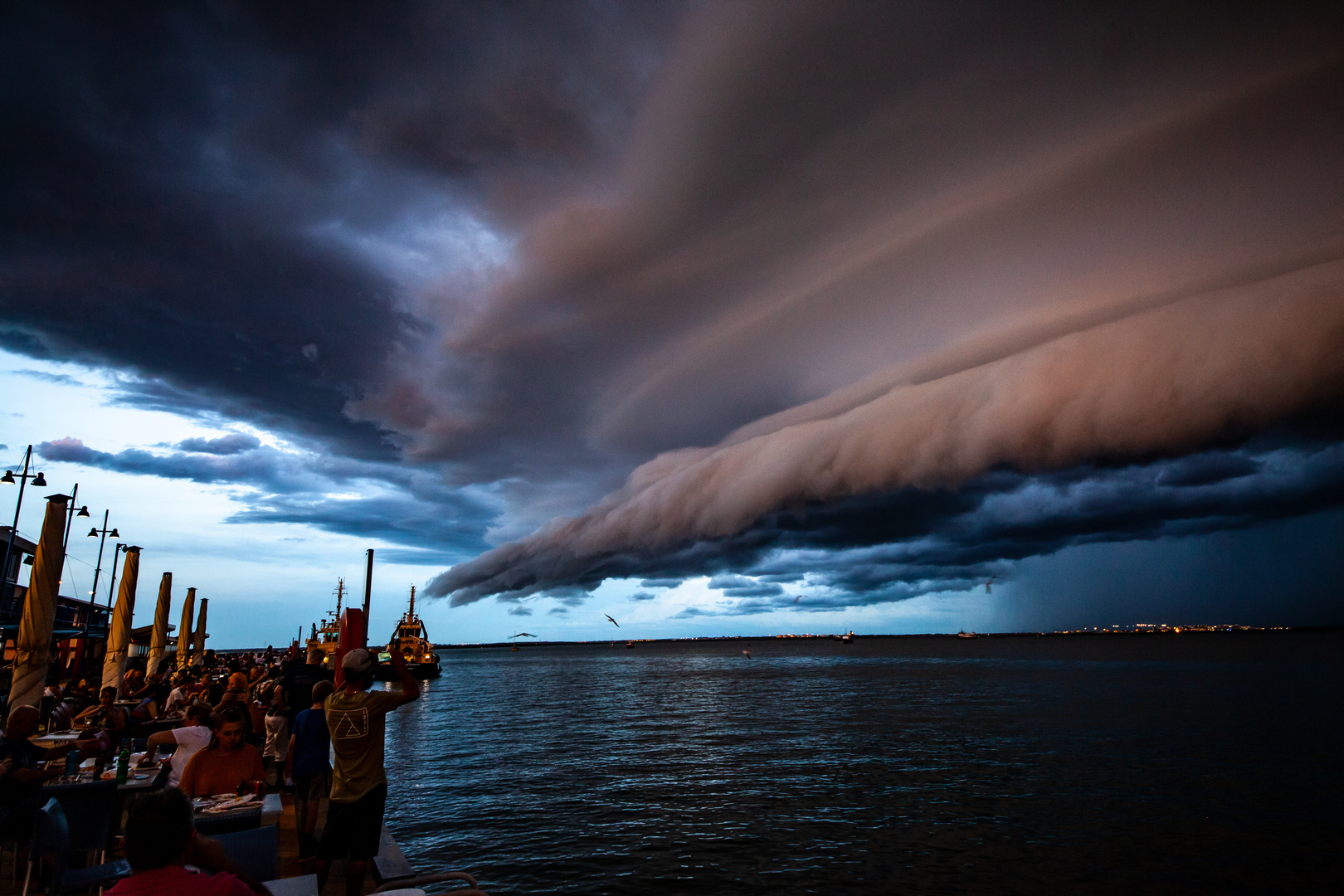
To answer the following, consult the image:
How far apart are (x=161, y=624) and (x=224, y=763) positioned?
2374 centimetres

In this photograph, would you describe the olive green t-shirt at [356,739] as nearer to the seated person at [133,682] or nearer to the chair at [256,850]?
the chair at [256,850]

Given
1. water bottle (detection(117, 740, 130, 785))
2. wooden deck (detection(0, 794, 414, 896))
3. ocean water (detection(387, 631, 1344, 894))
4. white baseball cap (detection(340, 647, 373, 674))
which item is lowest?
ocean water (detection(387, 631, 1344, 894))

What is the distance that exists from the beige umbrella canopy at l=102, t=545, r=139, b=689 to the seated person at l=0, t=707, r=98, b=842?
45.0 feet

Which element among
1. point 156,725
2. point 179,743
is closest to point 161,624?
point 156,725

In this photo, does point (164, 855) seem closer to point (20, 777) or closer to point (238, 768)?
point (238, 768)

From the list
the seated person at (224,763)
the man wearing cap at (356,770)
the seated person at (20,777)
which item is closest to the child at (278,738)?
the seated person at (20,777)

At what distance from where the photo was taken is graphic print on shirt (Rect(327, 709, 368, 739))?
19.7 feet

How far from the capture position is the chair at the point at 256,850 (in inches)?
220

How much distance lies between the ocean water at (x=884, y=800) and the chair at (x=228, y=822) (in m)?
6.49

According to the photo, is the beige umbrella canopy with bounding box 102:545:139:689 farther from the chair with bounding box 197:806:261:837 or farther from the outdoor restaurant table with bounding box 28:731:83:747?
the chair with bounding box 197:806:261:837

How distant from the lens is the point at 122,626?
1948cm

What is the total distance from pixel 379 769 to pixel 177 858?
286 cm

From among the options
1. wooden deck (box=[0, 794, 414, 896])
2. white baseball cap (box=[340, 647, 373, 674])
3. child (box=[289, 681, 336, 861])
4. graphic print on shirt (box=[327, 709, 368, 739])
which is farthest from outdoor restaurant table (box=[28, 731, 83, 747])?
white baseball cap (box=[340, 647, 373, 674])

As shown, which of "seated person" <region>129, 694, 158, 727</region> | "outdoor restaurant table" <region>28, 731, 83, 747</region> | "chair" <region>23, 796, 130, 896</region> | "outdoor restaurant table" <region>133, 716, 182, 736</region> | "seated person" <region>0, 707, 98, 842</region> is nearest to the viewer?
"chair" <region>23, 796, 130, 896</region>
